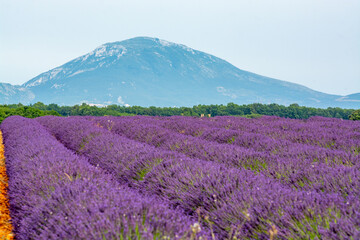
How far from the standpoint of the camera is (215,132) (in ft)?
21.4

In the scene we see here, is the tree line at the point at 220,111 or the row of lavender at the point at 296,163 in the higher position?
the row of lavender at the point at 296,163

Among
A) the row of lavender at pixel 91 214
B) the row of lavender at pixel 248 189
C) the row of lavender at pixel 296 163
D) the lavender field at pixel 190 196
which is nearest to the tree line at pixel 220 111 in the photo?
the row of lavender at pixel 296 163

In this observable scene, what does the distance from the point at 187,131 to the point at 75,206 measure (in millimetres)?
5664

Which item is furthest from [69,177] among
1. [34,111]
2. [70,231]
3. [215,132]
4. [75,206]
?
[34,111]

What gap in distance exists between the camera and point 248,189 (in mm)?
2186

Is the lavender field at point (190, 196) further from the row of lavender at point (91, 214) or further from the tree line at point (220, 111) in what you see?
the tree line at point (220, 111)

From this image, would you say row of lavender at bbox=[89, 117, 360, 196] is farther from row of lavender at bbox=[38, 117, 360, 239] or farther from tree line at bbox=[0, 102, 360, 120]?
tree line at bbox=[0, 102, 360, 120]

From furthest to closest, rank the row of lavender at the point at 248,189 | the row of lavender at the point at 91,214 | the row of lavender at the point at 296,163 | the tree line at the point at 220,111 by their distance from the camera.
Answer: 1. the tree line at the point at 220,111
2. the row of lavender at the point at 296,163
3. the row of lavender at the point at 248,189
4. the row of lavender at the point at 91,214

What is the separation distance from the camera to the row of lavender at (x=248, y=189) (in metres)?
1.70

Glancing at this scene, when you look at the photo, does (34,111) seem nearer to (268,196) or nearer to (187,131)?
(187,131)

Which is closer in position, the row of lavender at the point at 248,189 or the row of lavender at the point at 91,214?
the row of lavender at the point at 91,214

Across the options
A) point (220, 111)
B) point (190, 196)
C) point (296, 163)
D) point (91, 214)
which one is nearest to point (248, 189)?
point (190, 196)

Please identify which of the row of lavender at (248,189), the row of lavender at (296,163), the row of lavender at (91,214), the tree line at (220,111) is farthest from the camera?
the tree line at (220,111)

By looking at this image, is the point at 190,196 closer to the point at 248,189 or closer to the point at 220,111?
the point at 248,189
